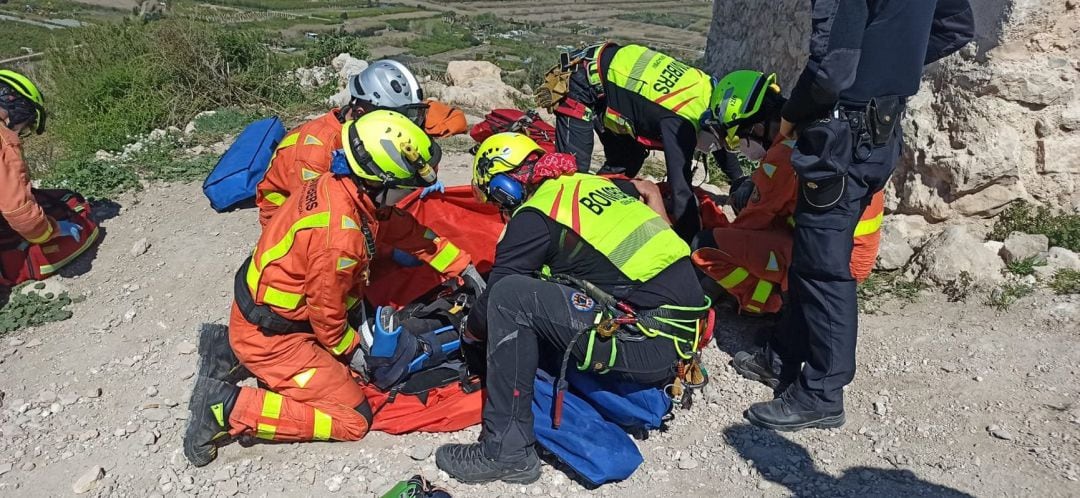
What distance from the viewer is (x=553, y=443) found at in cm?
339

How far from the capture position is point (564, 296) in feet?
10.5

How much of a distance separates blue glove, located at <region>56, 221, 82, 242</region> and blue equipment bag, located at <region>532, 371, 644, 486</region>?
147 inches

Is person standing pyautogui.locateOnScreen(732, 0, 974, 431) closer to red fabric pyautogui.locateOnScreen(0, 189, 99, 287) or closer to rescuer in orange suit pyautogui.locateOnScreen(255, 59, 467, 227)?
rescuer in orange suit pyautogui.locateOnScreen(255, 59, 467, 227)

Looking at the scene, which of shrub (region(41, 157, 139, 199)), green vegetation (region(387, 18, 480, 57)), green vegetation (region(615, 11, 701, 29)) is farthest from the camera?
green vegetation (region(615, 11, 701, 29))

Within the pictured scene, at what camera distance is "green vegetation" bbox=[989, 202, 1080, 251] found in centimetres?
460

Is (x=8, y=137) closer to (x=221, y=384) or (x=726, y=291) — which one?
(x=221, y=384)

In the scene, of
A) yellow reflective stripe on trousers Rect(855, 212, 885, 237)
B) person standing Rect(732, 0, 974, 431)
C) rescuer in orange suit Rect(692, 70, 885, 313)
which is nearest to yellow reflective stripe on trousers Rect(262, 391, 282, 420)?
person standing Rect(732, 0, 974, 431)

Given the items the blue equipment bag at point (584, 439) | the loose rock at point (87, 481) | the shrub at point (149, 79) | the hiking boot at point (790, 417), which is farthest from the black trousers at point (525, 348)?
the shrub at point (149, 79)

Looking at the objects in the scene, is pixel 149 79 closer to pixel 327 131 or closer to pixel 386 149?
pixel 327 131

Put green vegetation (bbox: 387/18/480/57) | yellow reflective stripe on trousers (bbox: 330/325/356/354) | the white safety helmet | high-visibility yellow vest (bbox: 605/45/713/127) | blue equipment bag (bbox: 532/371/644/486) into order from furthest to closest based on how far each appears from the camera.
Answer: green vegetation (bbox: 387/18/480/57) → the white safety helmet → high-visibility yellow vest (bbox: 605/45/713/127) → yellow reflective stripe on trousers (bbox: 330/325/356/354) → blue equipment bag (bbox: 532/371/644/486)

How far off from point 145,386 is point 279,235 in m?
1.34

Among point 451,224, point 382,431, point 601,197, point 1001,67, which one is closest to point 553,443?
point 382,431

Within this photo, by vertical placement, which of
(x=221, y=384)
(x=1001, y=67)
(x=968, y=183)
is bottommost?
(x=221, y=384)

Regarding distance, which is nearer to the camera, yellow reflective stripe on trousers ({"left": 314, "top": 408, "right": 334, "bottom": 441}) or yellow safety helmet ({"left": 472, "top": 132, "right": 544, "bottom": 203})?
yellow safety helmet ({"left": 472, "top": 132, "right": 544, "bottom": 203})
